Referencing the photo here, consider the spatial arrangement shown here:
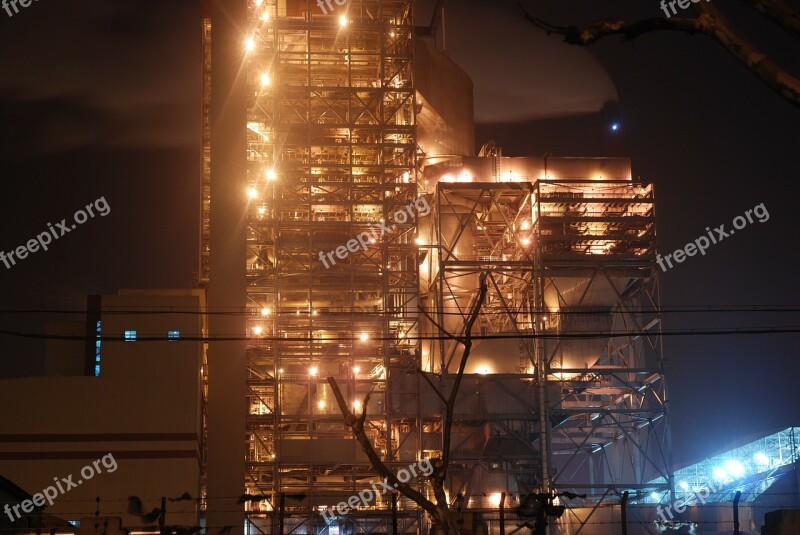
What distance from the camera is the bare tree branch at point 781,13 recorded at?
10289 millimetres

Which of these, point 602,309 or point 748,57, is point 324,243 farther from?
point 748,57

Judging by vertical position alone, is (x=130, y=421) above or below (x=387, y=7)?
below

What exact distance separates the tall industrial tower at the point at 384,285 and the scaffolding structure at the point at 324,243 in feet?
0.48

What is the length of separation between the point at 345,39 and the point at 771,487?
36175mm

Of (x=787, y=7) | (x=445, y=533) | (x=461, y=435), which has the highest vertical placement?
(x=461, y=435)

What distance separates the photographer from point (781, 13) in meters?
10.4

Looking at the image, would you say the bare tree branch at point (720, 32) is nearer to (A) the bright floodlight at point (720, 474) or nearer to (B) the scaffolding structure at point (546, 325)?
(B) the scaffolding structure at point (546, 325)

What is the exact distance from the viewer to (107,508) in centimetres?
5038

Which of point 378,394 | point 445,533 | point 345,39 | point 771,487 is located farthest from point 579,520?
point 445,533

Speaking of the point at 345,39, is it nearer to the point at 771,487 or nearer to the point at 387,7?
the point at 387,7

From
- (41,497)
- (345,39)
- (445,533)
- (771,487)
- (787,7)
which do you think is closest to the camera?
(787,7)

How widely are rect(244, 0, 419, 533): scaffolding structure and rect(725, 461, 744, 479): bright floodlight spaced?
934 inches

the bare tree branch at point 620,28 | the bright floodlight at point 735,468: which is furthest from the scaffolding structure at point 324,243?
the bare tree branch at point 620,28

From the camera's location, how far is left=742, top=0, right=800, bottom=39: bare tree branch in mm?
10289
